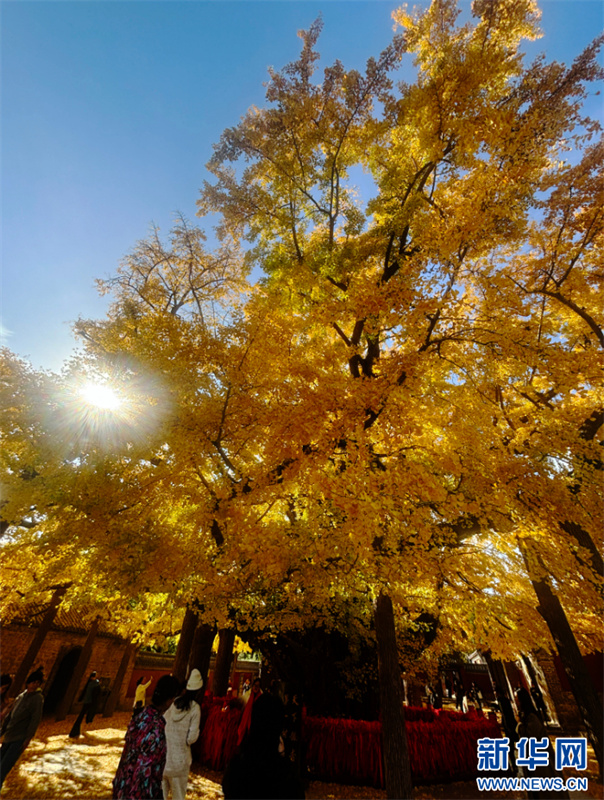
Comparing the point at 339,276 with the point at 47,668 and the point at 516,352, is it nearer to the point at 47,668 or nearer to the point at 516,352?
the point at 516,352

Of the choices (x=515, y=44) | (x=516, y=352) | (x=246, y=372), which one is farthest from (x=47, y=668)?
(x=515, y=44)

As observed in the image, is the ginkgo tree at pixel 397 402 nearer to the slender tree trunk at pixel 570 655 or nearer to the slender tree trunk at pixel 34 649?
the slender tree trunk at pixel 570 655

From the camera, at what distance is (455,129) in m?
7.60

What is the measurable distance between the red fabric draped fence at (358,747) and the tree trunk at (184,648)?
7.70 feet

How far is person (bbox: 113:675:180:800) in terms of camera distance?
317cm

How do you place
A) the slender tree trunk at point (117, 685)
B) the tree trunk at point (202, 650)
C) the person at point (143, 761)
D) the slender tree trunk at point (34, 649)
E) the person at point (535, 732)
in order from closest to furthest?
the person at point (143, 761) < the person at point (535, 732) < the tree trunk at point (202, 650) < the slender tree trunk at point (34, 649) < the slender tree trunk at point (117, 685)

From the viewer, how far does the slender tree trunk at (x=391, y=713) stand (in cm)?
588

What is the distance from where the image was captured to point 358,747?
8703mm

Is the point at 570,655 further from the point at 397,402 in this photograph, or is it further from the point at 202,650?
the point at 202,650

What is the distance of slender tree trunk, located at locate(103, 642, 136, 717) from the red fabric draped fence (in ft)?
37.2

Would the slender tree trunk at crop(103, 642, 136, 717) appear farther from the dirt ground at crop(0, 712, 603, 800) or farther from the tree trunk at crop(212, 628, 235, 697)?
the tree trunk at crop(212, 628, 235, 697)

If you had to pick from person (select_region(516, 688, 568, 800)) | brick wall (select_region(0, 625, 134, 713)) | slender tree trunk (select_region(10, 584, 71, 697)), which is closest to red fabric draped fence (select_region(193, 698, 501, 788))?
person (select_region(516, 688, 568, 800))

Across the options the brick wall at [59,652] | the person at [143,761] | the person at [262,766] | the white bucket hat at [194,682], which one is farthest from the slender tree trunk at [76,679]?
the person at [262,766]

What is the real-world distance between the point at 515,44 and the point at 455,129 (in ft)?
8.85
